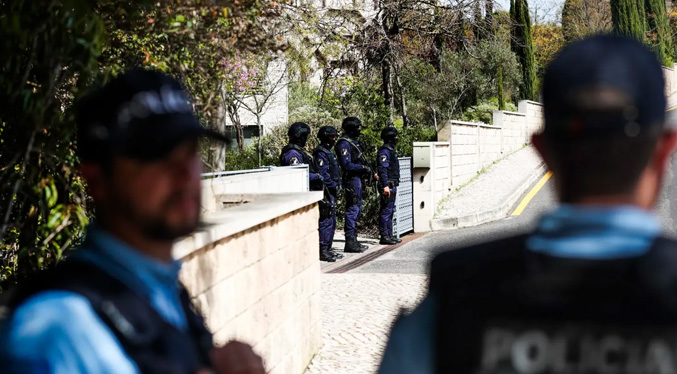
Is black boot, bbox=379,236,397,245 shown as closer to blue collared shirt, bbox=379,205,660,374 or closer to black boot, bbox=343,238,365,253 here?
black boot, bbox=343,238,365,253

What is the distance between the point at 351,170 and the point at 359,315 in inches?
199

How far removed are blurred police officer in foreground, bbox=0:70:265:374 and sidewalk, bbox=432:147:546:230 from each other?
13.2 m

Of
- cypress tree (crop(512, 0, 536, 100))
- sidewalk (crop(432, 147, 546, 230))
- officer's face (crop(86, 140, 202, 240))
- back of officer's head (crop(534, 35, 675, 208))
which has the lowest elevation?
sidewalk (crop(432, 147, 546, 230))

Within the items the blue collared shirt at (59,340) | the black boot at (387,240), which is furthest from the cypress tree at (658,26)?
the blue collared shirt at (59,340)

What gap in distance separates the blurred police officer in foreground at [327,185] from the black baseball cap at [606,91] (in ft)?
35.1

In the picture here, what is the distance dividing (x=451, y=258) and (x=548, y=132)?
31 cm

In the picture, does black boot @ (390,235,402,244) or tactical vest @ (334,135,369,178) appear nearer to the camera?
tactical vest @ (334,135,369,178)

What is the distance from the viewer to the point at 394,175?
14117 millimetres

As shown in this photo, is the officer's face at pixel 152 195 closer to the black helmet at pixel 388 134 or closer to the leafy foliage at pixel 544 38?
the black helmet at pixel 388 134

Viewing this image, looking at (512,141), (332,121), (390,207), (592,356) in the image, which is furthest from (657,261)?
(512,141)

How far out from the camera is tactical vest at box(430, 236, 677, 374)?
1569 millimetres

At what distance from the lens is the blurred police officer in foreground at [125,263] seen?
1516mm

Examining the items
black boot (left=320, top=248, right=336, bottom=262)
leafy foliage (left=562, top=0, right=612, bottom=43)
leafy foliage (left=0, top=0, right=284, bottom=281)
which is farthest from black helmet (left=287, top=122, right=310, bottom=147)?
leafy foliage (left=562, top=0, right=612, bottom=43)

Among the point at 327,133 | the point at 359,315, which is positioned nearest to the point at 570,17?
the point at 327,133
